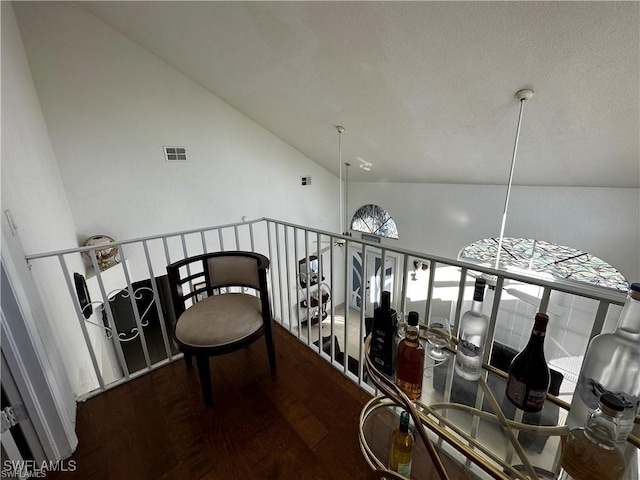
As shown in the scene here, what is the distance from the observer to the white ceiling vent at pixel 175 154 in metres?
3.66

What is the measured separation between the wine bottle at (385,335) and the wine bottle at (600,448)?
48 cm

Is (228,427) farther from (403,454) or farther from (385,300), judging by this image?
(385,300)

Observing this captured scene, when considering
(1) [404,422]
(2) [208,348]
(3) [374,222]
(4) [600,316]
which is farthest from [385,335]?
(3) [374,222]

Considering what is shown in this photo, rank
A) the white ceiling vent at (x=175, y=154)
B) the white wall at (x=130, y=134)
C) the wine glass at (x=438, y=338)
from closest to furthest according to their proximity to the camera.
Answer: the wine glass at (x=438, y=338) < the white wall at (x=130, y=134) < the white ceiling vent at (x=175, y=154)

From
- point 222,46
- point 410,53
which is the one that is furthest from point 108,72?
point 410,53

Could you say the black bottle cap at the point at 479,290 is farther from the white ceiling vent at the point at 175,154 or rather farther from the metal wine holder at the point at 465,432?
the white ceiling vent at the point at 175,154

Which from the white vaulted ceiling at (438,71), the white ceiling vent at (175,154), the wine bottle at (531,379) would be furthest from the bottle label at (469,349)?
the white ceiling vent at (175,154)

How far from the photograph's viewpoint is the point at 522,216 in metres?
3.84

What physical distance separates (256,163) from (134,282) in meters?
2.57

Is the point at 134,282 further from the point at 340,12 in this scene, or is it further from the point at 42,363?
the point at 340,12

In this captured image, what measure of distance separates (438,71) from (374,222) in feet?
13.5

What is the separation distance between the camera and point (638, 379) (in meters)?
0.63

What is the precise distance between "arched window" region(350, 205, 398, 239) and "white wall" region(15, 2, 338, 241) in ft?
8.20

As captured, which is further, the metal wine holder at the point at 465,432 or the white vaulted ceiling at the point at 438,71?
the white vaulted ceiling at the point at 438,71
